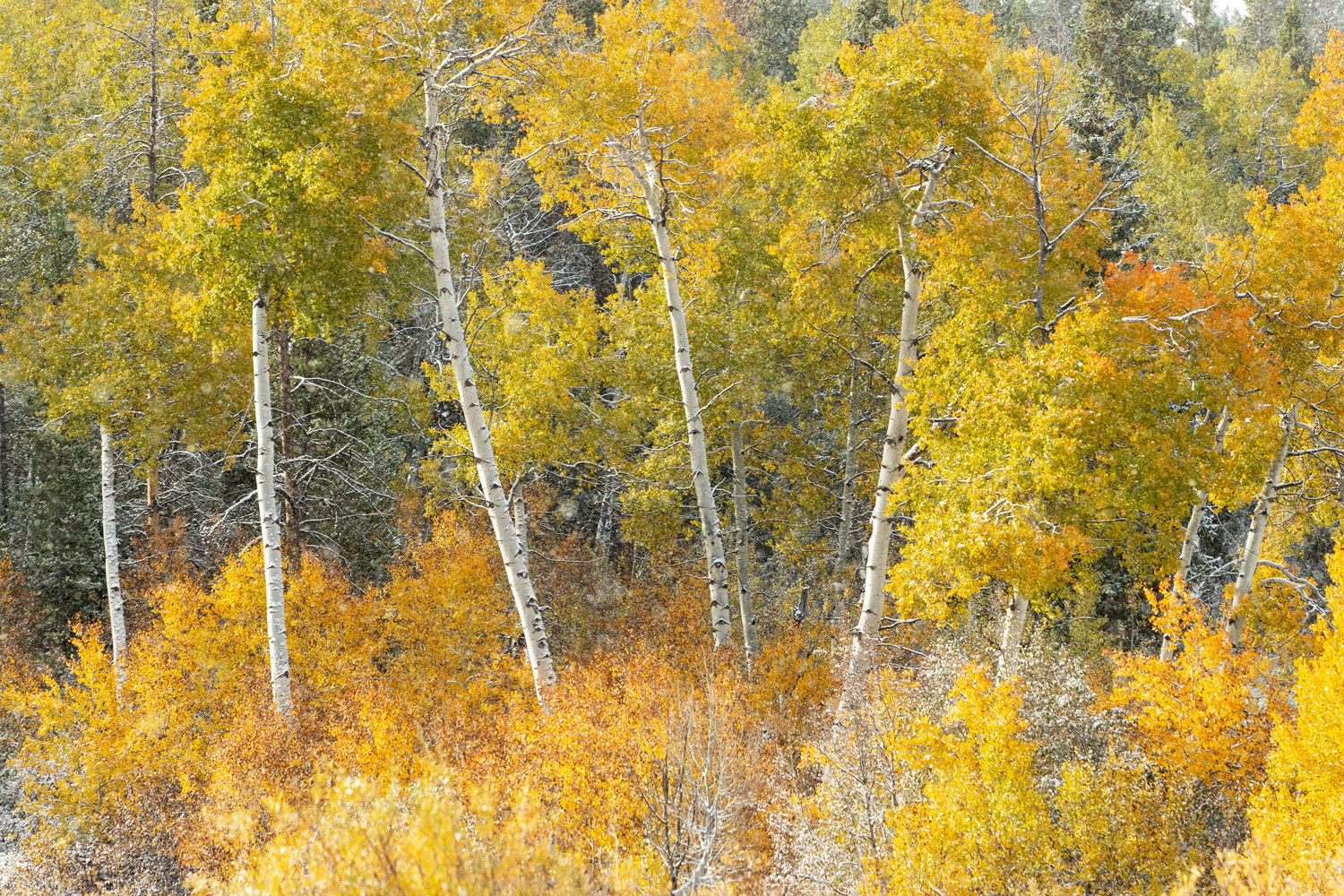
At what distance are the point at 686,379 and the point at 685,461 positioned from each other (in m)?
4.00

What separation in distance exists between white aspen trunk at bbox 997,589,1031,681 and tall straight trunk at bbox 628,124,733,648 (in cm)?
391

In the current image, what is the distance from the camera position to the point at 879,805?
28.8 feet

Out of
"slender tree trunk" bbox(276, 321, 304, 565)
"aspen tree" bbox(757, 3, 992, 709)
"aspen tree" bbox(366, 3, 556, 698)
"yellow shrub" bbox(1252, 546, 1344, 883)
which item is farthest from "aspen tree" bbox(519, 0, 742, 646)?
"yellow shrub" bbox(1252, 546, 1344, 883)

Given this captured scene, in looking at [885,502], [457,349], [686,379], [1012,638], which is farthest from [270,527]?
[1012,638]

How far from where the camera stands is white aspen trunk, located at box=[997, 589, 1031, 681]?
1033 cm

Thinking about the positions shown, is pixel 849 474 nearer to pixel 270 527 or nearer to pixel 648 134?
pixel 648 134

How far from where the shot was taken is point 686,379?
12.5 meters

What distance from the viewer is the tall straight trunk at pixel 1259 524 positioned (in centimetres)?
1203

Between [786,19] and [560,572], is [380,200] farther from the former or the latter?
[786,19]

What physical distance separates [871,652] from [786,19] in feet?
125

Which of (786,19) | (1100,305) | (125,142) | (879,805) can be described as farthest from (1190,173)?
(125,142)

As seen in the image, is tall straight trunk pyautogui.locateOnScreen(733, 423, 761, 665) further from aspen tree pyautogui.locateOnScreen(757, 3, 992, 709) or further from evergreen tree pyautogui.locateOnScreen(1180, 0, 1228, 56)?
evergreen tree pyautogui.locateOnScreen(1180, 0, 1228, 56)

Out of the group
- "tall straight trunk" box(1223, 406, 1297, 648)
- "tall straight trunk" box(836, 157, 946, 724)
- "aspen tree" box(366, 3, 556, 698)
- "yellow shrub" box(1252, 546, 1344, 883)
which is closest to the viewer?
"yellow shrub" box(1252, 546, 1344, 883)

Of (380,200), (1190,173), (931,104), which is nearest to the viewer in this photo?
(931,104)
